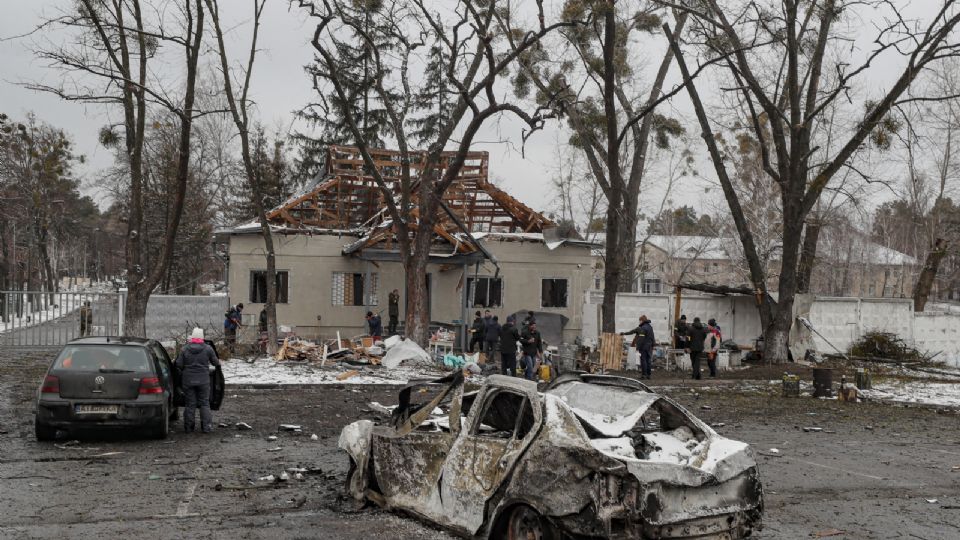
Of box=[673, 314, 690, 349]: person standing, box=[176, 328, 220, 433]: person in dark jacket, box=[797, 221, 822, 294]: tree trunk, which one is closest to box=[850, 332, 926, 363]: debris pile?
box=[797, 221, 822, 294]: tree trunk

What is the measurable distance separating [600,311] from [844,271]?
1671 inches

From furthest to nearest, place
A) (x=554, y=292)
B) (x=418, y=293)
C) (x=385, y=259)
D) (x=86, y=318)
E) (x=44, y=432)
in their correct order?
(x=554, y=292) → (x=385, y=259) → (x=418, y=293) → (x=86, y=318) → (x=44, y=432)

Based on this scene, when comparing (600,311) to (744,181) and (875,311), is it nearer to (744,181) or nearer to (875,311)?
(875,311)

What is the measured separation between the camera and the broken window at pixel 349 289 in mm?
32219

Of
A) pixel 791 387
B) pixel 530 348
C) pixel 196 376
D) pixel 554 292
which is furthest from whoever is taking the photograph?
pixel 554 292

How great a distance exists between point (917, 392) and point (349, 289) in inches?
743

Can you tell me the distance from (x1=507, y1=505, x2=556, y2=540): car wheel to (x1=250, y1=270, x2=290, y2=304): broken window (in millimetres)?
25970

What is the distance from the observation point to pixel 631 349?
26.9 metres

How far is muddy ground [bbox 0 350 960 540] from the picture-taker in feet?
26.2

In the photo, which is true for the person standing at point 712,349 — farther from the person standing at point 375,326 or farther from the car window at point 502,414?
the car window at point 502,414

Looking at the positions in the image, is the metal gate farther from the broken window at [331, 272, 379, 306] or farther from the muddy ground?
the broken window at [331, 272, 379, 306]

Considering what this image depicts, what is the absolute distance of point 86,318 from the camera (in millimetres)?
25281

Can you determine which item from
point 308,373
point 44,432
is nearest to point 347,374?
point 308,373

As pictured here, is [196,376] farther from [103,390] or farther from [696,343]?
[696,343]
